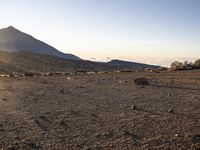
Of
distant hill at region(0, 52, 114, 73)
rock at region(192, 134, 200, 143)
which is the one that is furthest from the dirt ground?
distant hill at region(0, 52, 114, 73)

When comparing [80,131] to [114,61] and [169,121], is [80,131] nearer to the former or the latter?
[169,121]

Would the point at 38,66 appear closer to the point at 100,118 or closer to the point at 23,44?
the point at 100,118

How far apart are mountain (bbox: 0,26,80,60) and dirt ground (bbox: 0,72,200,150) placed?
139 m

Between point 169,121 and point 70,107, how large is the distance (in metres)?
4.29

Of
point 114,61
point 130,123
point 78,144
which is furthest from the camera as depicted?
point 114,61

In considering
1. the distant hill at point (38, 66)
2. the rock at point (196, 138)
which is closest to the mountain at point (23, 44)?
the distant hill at point (38, 66)

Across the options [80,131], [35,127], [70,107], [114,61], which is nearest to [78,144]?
[80,131]

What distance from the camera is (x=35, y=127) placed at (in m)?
13.4

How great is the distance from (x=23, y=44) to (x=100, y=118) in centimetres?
15749

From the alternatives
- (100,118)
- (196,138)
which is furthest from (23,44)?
(196,138)

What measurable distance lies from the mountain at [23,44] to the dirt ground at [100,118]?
139 meters

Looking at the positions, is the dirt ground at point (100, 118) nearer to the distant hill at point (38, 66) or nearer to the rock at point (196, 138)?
the rock at point (196, 138)

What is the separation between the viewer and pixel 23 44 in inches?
6634

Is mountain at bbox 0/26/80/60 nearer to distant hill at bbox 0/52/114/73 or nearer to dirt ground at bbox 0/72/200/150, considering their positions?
distant hill at bbox 0/52/114/73
